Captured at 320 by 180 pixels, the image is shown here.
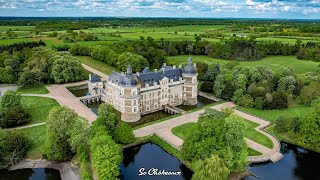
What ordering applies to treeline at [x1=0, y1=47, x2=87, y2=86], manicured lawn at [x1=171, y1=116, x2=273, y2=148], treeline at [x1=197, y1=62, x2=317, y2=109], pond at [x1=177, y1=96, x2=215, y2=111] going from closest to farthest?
1. manicured lawn at [x1=171, y1=116, x2=273, y2=148]
2. treeline at [x1=197, y1=62, x2=317, y2=109]
3. pond at [x1=177, y1=96, x2=215, y2=111]
4. treeline at [x1=0, y1=47, x2=87, y2=86]

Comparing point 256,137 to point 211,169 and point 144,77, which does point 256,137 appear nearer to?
point 211,169

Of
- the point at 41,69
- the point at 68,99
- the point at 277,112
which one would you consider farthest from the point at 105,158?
the point at 41,69

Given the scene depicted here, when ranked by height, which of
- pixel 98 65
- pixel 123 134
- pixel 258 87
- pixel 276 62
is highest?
pixel 276 62

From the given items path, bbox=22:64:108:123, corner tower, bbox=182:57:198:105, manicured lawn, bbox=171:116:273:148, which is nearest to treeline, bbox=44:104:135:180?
manicured lawn, bbox=171:116:273:148

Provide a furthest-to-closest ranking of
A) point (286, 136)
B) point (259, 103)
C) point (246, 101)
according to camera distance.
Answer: point (246, 101) < point (259, 103) < point (286, 136)

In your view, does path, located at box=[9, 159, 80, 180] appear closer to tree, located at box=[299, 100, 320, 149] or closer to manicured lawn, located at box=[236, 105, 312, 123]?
tree, located at box=[299, 100, 320, 149]

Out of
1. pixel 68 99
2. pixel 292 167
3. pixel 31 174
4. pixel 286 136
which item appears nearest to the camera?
pixel 31 174
